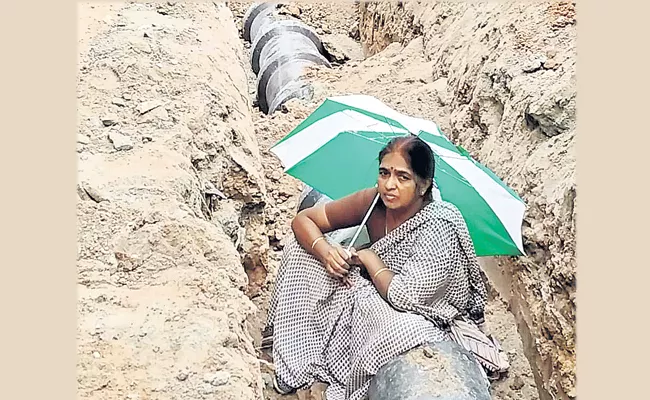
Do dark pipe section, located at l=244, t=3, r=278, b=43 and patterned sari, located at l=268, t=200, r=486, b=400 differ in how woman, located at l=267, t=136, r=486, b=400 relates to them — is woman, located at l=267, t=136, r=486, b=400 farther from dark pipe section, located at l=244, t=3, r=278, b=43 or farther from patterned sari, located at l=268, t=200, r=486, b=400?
dark pipe section, located at l=244, t=3, r=278, b=43

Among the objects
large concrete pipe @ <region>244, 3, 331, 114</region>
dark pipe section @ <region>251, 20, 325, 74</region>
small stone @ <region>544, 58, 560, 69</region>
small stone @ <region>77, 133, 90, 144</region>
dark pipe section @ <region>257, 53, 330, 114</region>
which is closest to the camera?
small stone @ <region>77, 133, 90, 144</region>

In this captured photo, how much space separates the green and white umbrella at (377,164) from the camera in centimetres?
409

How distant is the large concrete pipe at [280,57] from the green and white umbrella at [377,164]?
2.89 meters

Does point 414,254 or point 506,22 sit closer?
point 414,254

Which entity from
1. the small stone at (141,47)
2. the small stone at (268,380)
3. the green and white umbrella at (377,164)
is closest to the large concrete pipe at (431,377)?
the small stone at (268,380)

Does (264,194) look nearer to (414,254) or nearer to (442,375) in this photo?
(414,254)

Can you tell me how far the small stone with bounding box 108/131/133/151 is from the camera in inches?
162

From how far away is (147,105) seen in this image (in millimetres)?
4520

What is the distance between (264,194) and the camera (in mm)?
5020

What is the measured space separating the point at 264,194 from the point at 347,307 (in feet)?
4.25

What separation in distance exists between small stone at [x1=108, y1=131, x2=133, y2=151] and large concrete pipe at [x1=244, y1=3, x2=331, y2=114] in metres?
3.31

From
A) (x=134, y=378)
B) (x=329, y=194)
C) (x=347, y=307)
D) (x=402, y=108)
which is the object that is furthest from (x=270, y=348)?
(x=402, y=108)

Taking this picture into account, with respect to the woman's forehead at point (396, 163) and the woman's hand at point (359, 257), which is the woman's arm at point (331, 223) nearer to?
the woman's hand at point (359, 257)

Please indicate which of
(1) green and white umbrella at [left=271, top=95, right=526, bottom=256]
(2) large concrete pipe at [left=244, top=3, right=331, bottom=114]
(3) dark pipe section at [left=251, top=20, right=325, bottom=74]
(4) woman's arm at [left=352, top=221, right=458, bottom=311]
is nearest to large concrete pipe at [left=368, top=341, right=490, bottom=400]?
(4) woman's arm at [left=352, top=221, right=458, bottom=311]
